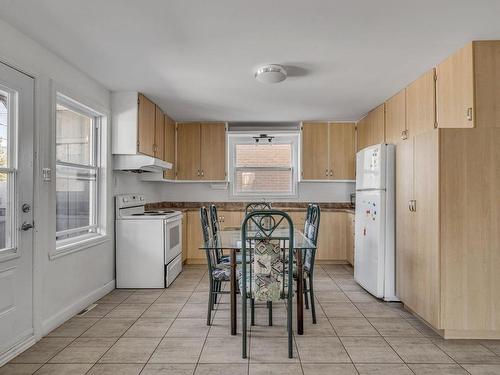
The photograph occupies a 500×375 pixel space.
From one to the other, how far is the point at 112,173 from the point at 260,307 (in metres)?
2.25

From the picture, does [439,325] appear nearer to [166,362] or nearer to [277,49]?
[166,362]

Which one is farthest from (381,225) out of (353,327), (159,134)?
(159,134)

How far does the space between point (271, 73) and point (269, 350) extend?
2.29 metres

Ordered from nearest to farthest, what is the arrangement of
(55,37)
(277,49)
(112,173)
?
(55,37)
(277,49)
(112,173)

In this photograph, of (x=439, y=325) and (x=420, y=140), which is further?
(x=420, y=140)

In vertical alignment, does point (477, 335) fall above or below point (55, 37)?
below

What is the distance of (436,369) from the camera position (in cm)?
210

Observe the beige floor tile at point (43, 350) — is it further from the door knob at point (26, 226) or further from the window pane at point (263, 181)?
the window pane at point (263, 181)

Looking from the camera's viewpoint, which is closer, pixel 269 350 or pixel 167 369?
pixel 167 369

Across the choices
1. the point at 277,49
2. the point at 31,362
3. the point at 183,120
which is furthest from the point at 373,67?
the point at 31,362

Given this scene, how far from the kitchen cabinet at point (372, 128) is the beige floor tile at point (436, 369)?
8.94 feet

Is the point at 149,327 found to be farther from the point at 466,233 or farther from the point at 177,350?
the point at 466,233

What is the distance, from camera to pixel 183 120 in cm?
523

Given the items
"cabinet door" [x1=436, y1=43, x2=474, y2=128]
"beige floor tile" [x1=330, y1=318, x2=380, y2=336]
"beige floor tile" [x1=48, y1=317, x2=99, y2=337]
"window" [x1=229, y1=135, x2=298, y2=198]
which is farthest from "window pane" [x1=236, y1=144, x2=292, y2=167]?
"beige floor tile" [x1=48, y1=317, x2=99, y2=337]
